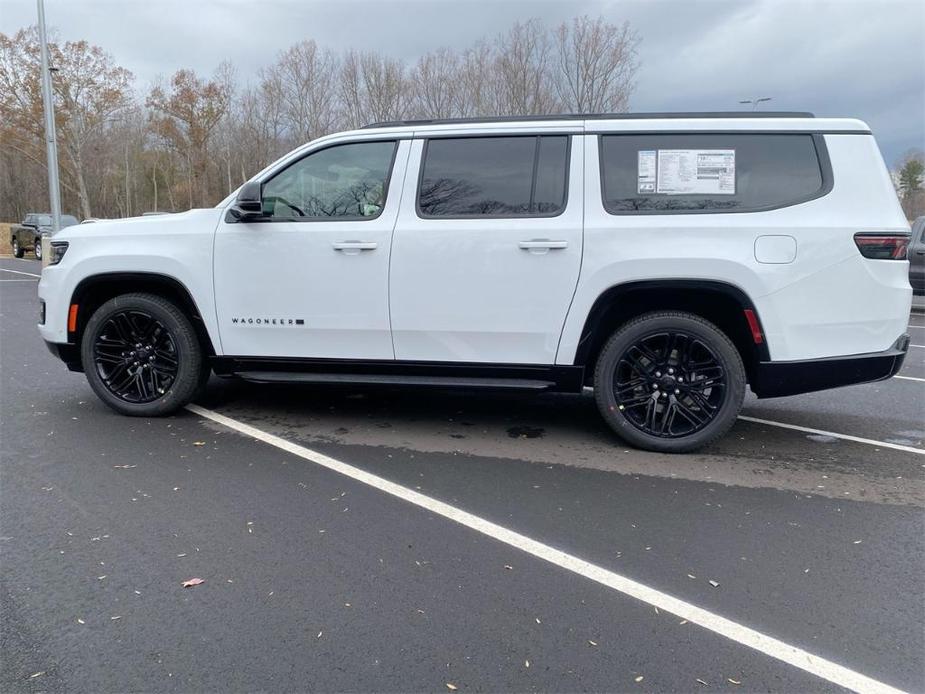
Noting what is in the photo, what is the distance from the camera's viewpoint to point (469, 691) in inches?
85.6

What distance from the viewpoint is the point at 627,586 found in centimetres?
279

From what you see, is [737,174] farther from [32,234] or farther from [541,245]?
[32,234]

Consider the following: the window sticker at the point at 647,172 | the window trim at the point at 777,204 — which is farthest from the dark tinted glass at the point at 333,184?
the window sticker at the point at 647,172

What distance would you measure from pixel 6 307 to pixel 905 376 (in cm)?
1344

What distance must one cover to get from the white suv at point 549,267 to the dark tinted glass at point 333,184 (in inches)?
0.6

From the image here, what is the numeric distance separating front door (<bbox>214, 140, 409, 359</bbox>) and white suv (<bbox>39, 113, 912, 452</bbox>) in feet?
0.05

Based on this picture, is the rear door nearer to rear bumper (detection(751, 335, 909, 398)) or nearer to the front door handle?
the front door handle

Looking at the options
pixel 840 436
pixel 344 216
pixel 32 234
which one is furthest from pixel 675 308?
pixel 32 234

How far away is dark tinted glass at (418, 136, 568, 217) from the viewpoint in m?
4.28

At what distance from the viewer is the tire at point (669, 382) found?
420 cm

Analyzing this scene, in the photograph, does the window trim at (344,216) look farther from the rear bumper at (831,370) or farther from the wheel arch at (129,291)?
the rear bumper at (831,370)

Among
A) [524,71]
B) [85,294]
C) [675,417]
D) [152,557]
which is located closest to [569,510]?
[675,417]

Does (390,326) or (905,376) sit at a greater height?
(390,326)

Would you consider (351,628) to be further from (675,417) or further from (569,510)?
(675,417)
